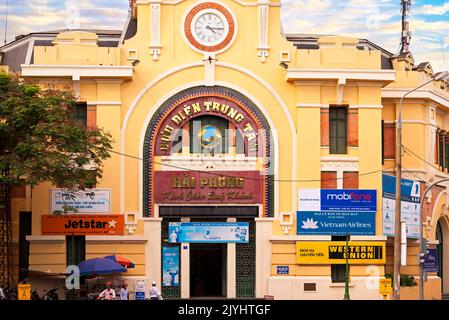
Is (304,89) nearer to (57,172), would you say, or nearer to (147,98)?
(147,98)

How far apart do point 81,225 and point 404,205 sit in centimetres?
1677

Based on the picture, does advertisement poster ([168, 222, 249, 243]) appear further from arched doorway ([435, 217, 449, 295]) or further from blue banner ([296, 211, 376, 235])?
arched doorway ([435, 217, 449, 295])

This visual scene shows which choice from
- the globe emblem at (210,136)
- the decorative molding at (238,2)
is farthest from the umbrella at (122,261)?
the decorative molding at (238,2)

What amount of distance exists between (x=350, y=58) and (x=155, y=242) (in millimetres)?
13534

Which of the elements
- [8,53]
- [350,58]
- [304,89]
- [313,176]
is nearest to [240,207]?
[313,176]

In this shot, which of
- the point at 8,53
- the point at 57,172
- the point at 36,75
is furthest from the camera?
the point at 8,53

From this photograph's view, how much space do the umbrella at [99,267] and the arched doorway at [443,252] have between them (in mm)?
20472

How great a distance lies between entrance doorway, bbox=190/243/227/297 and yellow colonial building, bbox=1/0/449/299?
2.5 inches

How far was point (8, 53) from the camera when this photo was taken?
1860 inches

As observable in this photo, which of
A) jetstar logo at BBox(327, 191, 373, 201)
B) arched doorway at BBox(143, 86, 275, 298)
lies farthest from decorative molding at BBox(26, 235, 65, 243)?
jetstar logo at BBox(327, 191, 373, 201)

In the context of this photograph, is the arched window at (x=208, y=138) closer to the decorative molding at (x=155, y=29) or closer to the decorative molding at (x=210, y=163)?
the decorative molding at (x=210, y=163)

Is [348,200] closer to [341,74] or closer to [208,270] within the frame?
[341,74]

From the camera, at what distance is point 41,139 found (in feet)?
123

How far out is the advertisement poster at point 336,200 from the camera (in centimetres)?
4350
